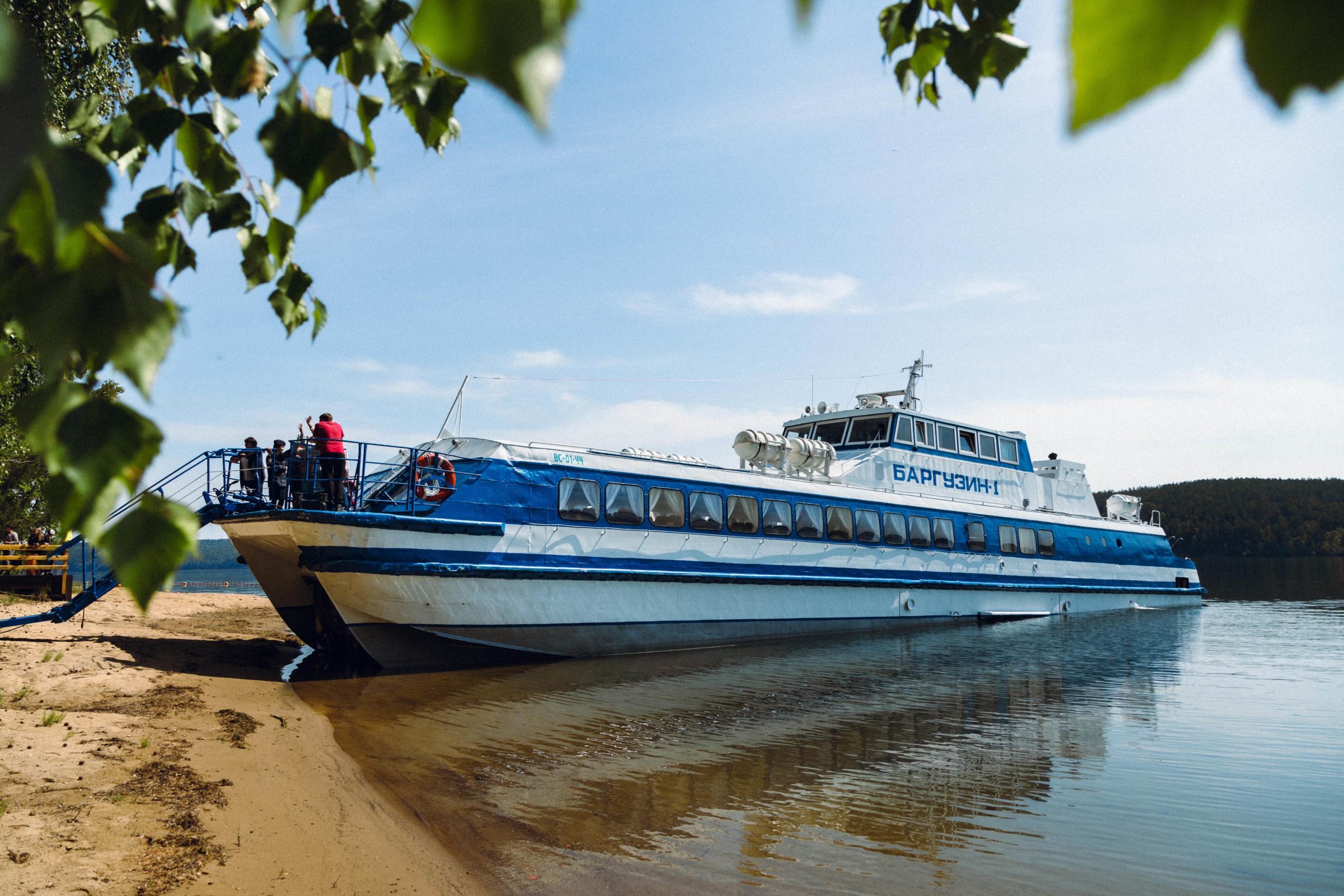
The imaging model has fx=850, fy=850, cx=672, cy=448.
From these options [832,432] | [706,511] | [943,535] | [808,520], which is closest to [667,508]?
[706,511]

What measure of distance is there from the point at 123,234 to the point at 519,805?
6.52m

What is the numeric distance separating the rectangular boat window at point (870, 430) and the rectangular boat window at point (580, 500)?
840 cm

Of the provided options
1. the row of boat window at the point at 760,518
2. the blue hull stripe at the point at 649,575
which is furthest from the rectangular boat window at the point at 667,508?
the blue hull stripe at the point at 649,575

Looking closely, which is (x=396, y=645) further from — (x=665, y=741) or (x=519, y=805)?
(x=519, y=805)

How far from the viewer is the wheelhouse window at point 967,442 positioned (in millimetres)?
20947

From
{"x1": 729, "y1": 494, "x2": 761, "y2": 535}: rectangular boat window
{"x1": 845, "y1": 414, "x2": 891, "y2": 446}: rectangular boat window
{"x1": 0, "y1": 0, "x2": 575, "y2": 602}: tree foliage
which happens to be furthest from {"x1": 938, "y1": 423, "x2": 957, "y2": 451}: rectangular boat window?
{"x1": 0, "y1": 0, "x2": 575, "y2": 602}: tree foliage

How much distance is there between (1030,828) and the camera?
6375 mm

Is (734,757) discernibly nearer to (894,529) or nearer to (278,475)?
(278,475)

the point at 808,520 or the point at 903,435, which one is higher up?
the point at 903,435

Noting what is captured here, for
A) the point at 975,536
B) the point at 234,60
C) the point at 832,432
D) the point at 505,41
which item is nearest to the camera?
the point at 505,41

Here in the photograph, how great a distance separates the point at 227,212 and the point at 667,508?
1260 cm

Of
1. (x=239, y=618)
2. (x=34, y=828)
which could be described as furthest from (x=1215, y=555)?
(x=34, y=828)

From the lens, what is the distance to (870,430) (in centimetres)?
A: 2000

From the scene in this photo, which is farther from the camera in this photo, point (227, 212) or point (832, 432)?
point (832, 432)
